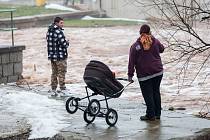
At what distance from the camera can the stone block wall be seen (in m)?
15.0

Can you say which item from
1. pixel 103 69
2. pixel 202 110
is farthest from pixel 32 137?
pixel 202 110

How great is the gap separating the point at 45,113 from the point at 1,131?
1600 mm

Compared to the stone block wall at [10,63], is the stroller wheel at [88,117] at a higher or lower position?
lower

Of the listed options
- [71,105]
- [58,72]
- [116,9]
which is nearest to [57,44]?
[58,72]

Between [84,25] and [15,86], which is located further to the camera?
[84,25]

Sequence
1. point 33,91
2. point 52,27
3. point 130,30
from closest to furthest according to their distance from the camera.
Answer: point 52,27 < point 33,91 < point 130,30

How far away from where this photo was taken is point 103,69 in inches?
380

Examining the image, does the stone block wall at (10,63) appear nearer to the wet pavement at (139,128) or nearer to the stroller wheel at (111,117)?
the wet pavement at (139,128)

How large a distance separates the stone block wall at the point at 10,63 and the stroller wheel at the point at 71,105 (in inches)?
193

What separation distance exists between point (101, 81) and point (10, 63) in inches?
244

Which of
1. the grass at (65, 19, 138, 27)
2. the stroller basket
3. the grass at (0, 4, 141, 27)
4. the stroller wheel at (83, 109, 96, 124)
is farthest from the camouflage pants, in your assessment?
the grass at (65, 19, 138, 27)

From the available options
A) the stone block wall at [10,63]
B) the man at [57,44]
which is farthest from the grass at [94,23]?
the man at [57,44]

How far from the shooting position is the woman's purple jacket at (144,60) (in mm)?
9789

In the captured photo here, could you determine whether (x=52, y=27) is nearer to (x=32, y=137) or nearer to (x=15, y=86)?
(x=15, y=86)
